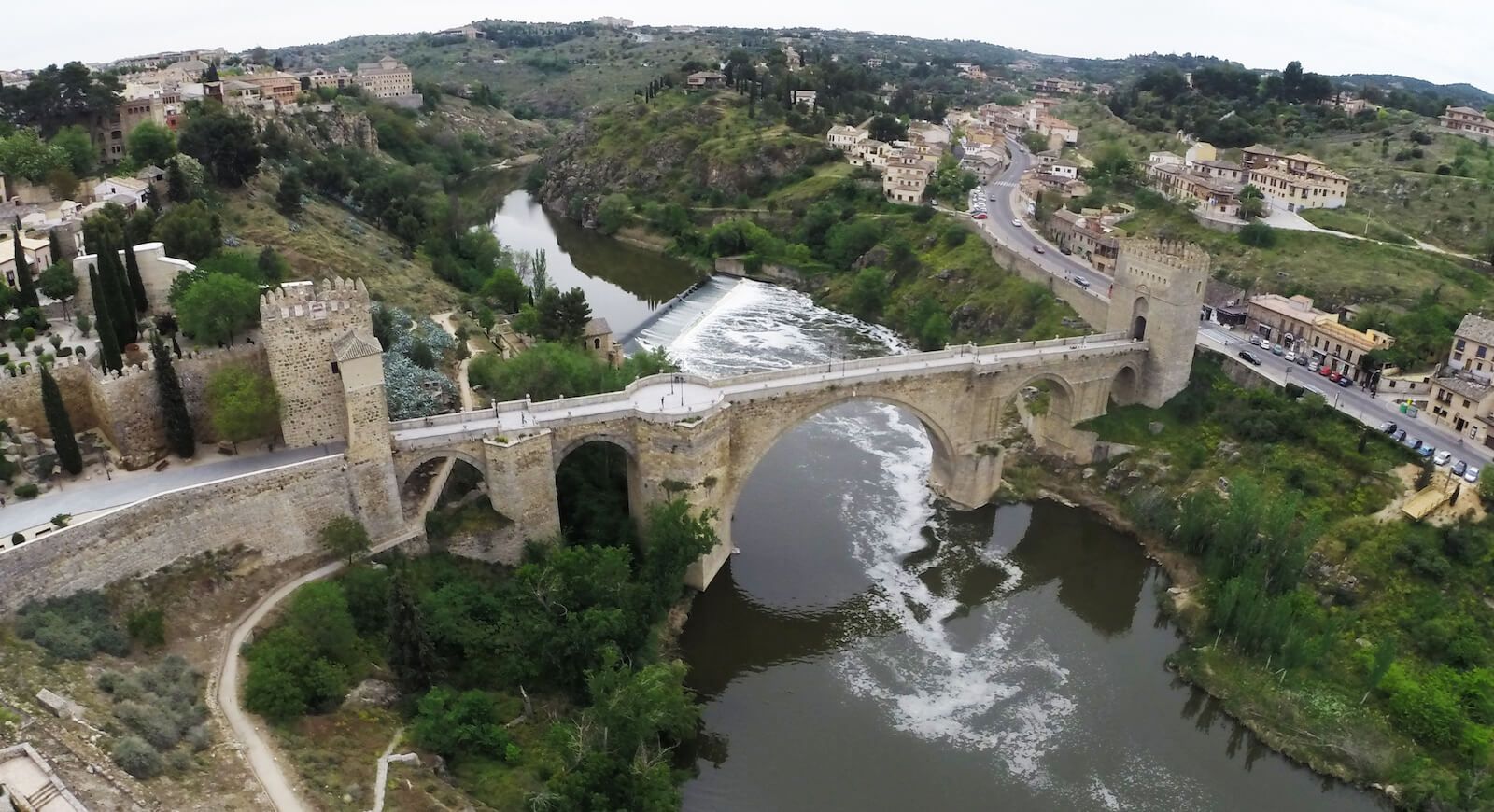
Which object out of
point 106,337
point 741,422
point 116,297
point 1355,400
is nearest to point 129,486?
point 106,337

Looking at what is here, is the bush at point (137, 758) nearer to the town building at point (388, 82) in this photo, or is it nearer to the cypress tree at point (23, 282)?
the cypress tree at point (23, 282)

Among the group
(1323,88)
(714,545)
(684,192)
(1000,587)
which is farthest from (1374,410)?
(1323,88)

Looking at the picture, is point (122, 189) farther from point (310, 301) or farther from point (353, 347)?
point (353, 347)

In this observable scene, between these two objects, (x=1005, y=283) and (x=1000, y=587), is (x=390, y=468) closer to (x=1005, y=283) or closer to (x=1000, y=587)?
(x=1000, y=587)

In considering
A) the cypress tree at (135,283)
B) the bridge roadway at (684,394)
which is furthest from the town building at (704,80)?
the cypress tree at (135,283)

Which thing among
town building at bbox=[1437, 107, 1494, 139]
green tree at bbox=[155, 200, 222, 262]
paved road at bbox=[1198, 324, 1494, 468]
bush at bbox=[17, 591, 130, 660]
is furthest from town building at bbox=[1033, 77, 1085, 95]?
bush at bbox=[17, 591, 130, 660]

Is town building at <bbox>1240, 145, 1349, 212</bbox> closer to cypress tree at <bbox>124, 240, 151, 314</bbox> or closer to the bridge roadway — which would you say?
the bridge roadway

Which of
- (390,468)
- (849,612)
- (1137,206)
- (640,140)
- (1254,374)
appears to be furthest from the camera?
(640,140)
